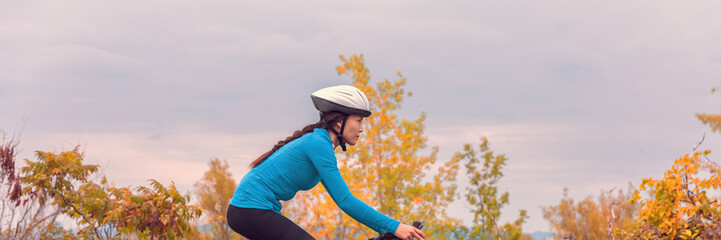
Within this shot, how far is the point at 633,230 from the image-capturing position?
8.70m

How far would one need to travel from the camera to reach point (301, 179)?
12.5 feet

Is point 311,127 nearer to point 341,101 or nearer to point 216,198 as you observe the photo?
point 341,101

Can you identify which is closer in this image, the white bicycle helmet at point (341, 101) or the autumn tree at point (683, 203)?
the white bicycle helmet at point (341, 101)

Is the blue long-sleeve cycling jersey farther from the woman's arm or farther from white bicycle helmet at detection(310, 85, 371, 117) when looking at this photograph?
white bicycle helmet at detection(310, 85, 371, 117)

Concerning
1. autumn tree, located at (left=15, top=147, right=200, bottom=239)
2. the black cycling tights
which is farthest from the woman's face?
autumn tree, located at (left=15, top=147, right=200, bottom=239)

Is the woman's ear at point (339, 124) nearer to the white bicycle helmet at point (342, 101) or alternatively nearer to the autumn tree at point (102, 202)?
the white bicycle helmet at point (342, 101)

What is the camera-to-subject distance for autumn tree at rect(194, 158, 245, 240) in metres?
24.4

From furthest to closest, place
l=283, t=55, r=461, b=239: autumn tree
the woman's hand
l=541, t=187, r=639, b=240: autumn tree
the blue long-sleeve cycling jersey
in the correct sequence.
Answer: l=541, t=187, r=639, b=240: autumn tree → l=283, t=55, r=461, b=239: autumn tree → the blue long-sleeve cycling jersey → the woman's hand

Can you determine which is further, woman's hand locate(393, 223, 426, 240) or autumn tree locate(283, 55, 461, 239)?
autumn tree locate(283, 55, 461, 239)

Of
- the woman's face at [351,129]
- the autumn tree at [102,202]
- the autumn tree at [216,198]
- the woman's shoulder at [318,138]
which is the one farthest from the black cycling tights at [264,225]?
the autumn tree at [216,198]

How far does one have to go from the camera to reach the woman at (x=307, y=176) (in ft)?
11.9

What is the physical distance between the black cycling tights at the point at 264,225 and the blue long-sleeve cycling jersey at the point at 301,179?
0.04 meters

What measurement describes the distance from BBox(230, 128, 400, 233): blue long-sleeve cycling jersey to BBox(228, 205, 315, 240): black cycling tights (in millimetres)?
39

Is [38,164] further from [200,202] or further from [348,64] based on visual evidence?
[200,202]
